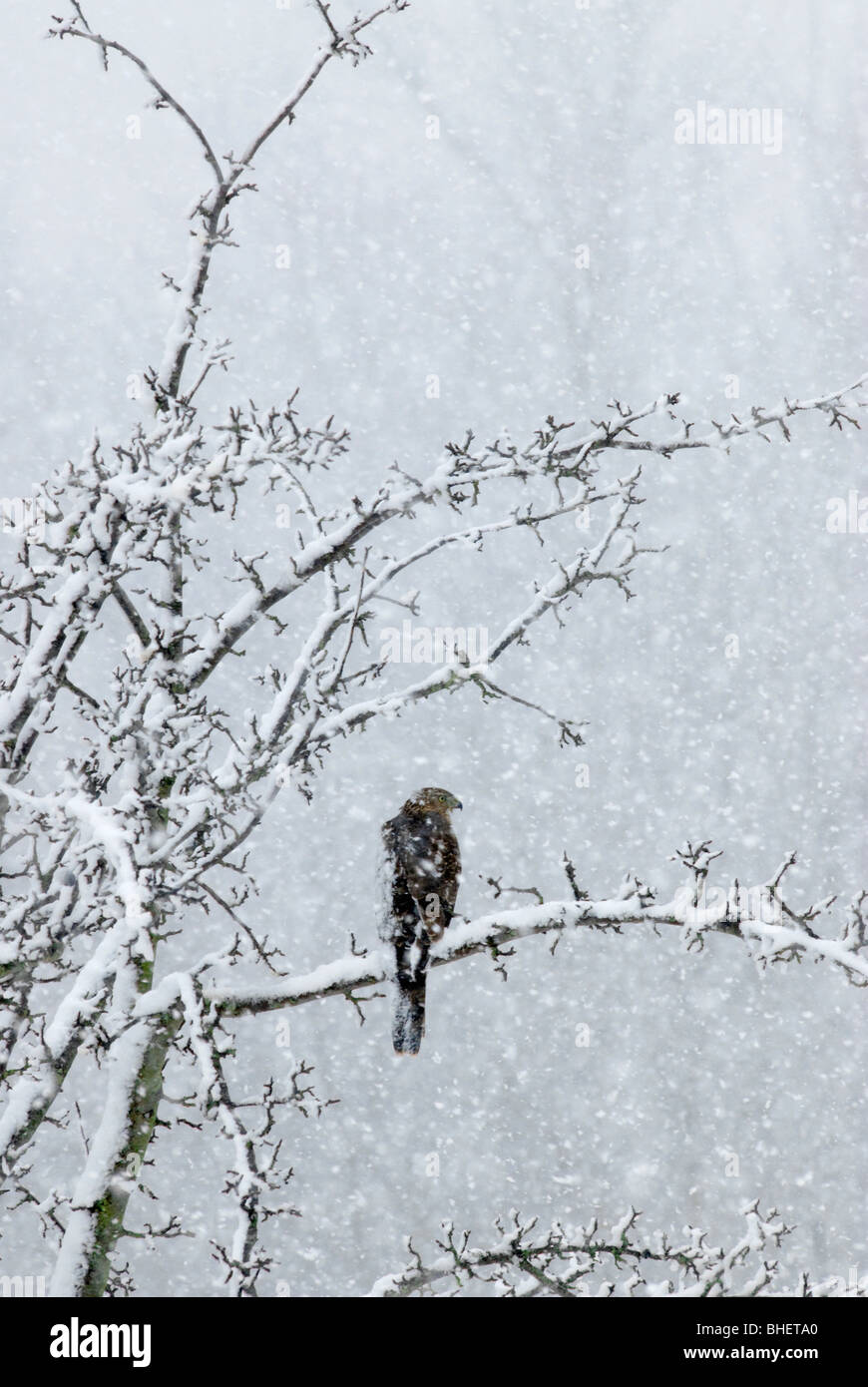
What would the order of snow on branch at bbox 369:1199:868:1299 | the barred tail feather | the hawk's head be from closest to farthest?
1. the barred tail feather
2. snow on branch at bbox 369:1199:868:1299
3. the hawk's head

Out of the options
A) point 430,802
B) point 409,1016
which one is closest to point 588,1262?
point 409,1016

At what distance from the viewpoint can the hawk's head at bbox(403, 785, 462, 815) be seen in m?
5.59

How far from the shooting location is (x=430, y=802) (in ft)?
18.7

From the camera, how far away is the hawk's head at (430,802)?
559cm

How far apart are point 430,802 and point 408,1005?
1.22 m

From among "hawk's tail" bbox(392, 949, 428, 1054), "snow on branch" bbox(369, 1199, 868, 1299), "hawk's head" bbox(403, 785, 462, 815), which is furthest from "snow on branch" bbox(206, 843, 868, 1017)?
"snow on branch" bbox(369, 1199, 868, 1299)

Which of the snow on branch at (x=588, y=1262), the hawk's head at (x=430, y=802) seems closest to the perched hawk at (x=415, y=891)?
the hawk's head at (x=430, y=802)

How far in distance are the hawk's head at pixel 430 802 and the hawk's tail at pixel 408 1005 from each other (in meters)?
1.05

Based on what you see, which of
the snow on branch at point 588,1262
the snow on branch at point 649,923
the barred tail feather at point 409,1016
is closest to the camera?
the snow on branch at point 649,923

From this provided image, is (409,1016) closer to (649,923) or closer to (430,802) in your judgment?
A: (649,923)

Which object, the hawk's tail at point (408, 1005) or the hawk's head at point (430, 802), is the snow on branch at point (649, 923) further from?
the hawk's head at point (430, 802)

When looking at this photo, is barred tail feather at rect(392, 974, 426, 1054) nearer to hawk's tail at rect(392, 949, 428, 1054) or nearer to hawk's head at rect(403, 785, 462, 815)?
hawk's tail at rect(392, 949, 428, 1054)

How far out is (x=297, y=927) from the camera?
33750 millimetres
